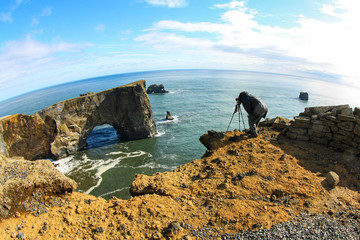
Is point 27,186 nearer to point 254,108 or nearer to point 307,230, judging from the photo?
point 307,230

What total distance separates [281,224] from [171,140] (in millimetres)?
31858

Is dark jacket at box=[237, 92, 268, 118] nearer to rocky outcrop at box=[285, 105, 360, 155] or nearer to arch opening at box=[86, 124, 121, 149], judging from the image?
rocky outcrop at box=[285, 105, 360, 155]

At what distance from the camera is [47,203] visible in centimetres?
765

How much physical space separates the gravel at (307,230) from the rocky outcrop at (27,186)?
6.76 m

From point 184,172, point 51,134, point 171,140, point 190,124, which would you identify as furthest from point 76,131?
point 184,172

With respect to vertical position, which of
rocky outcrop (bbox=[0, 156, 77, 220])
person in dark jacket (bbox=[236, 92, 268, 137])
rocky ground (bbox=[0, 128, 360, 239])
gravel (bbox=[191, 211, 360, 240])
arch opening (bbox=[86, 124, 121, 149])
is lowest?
arch opening (bbox=[86, 124, 121, 149])

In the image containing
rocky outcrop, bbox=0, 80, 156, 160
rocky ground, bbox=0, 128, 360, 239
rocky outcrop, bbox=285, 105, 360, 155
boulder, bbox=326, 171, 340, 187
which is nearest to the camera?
rocky ground, bbox=0, 128, 360, 239

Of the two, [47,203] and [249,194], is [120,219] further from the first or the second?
[249,194]

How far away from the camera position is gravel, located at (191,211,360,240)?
6.07m

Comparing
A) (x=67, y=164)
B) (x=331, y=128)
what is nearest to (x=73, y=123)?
(x=67, y=164)

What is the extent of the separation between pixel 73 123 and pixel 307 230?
37.7 m

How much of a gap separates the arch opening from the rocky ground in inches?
1218

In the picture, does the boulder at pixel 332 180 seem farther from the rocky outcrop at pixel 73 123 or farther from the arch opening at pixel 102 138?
the arch opening at pixel 102 138

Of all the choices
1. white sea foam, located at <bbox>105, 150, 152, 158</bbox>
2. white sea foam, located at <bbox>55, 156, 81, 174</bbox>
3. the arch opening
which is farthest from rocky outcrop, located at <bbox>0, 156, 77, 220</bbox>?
the arch opening
